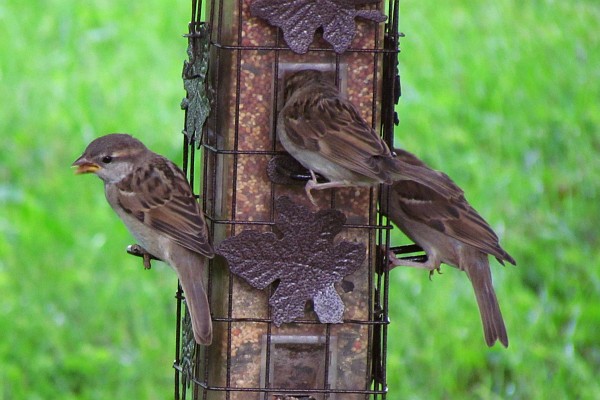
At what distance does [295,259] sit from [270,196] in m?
0.26

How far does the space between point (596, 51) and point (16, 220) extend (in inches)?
175

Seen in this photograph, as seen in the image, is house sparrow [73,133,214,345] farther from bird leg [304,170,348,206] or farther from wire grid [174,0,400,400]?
bird leg [304,170,348,206]

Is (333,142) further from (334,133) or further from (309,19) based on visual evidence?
(309,19)

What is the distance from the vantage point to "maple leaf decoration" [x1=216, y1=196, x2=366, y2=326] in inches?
195

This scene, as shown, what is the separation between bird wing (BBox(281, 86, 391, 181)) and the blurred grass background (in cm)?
239

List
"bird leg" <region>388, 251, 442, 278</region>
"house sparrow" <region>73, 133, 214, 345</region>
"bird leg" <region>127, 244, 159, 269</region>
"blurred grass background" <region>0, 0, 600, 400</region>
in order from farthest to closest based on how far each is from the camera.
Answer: "blurred grass background" <region>0, 0, 600, 400</region> → "bird leg" <region>388, 251, 442, 278</region> → "bird leg" <region>127, 244, 159, 269</region> → "house sparrow" <region>73, 133, 214, 345</region>

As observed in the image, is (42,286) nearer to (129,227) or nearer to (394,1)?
(129,227)

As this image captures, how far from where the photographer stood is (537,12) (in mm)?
10633

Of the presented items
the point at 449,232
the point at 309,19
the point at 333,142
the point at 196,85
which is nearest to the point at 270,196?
the point at 333,142

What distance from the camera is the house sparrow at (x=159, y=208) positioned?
492 centimetres

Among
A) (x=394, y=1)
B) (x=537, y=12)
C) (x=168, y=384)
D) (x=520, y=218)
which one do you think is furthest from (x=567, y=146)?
(x=394, y=1)

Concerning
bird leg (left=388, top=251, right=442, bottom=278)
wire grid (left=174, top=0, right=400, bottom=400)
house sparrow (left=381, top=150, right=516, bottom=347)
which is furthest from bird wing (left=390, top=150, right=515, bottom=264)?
wire grid (left=174, top=0, right=400, bottom=400)

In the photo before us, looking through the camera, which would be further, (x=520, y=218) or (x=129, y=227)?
(x=520, y=218)

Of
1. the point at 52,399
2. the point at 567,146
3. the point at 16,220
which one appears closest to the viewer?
the point at 52,399
